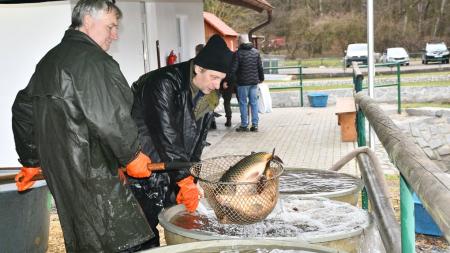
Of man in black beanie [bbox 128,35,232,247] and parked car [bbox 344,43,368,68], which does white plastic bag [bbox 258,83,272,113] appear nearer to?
man in black beanie [bbox 128,35,232,247]

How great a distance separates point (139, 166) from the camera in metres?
2.90

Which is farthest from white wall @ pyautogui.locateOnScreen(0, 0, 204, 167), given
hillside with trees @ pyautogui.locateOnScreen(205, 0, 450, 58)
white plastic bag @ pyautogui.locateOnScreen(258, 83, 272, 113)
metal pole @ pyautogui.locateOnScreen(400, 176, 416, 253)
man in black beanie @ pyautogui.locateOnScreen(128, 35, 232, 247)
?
hillside with trees @ pyautogui.locateOnScreen(205, 0, 450, 58)

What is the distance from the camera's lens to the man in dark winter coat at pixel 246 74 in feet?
37.4

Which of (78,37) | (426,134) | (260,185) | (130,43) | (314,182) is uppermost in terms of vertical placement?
(130,43)

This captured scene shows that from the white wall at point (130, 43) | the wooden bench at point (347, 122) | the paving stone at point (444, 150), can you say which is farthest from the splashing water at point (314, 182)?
the paving stone at point (444, 150)

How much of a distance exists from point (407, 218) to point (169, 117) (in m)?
1.53

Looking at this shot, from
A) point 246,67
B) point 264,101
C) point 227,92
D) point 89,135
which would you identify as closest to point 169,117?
point 89,135

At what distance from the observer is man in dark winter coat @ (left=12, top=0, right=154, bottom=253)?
9.04 ft

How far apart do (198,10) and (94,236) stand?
11.2 meters

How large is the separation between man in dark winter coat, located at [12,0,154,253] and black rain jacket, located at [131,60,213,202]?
0.28m

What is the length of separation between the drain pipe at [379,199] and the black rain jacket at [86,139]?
4.14 ft

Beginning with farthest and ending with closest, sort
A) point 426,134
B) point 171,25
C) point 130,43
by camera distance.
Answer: point 426,134, point 171,25, point 130,43

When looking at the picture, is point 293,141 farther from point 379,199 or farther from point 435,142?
point 379,199

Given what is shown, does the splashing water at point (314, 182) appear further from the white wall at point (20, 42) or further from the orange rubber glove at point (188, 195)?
the white wall at point (20, 42)
